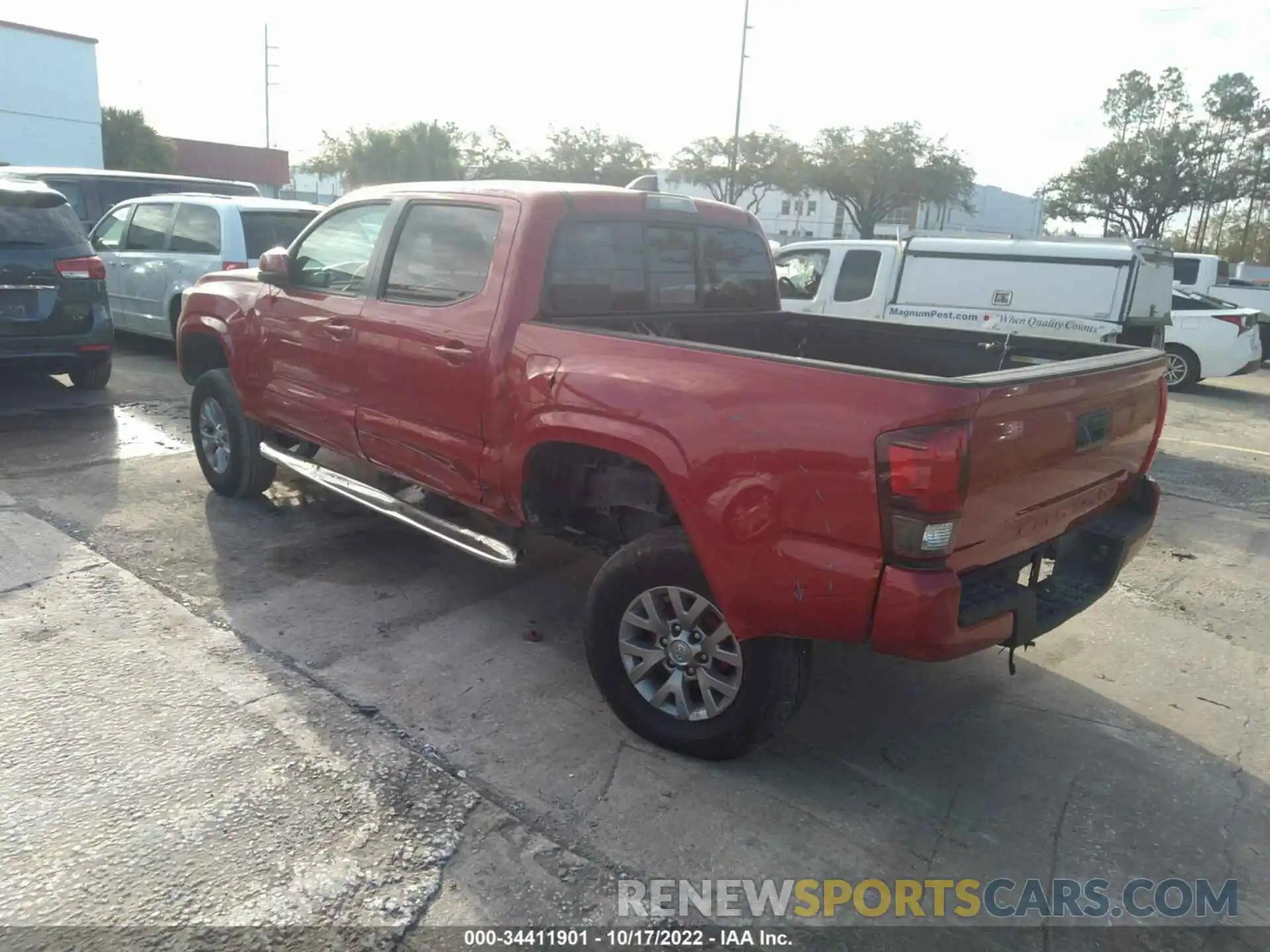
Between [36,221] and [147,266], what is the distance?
2388 millimetres

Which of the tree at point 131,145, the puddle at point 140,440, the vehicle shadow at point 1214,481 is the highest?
the tree at point 131,145

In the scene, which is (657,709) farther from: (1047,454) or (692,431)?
(1047,454)

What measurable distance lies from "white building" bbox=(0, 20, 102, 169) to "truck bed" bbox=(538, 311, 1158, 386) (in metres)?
39.6

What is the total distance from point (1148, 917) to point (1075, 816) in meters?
0.45

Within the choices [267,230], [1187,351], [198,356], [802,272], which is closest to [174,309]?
[267,230]

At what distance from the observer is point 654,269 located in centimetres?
422

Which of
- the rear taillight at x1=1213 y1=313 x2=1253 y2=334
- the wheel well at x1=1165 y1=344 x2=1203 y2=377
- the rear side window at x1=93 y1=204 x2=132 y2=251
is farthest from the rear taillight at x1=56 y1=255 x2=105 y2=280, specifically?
the rear taillight at x1=1213 y1=313 x2=1253 y2=334

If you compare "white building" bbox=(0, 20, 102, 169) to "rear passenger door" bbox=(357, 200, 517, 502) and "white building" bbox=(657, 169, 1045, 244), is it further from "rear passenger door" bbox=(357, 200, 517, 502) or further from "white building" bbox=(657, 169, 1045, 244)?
"rear passenger door" bbox=(357, 200, 517, 502)

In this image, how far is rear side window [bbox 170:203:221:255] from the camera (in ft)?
30.4

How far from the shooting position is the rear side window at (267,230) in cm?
930

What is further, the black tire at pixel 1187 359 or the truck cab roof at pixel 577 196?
Result: the black tire at pixel 1187 359

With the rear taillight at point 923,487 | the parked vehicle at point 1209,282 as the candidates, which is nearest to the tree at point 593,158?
the parked vehicle at point 1209,282

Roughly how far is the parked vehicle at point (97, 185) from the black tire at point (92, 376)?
3.99 metres

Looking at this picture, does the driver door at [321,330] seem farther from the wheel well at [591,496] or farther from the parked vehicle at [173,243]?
the parked vehicle at [173,243]
